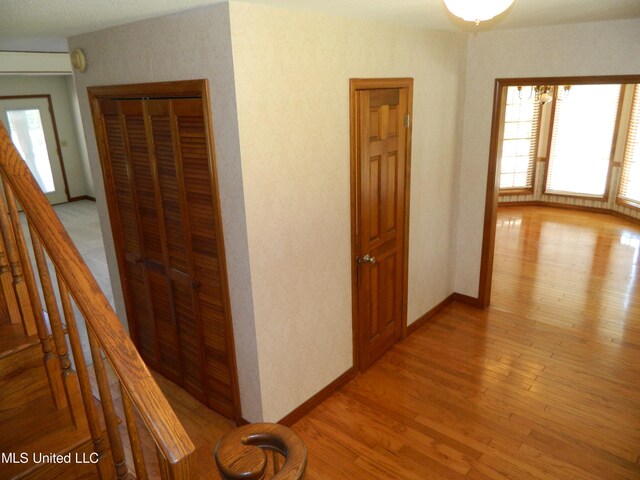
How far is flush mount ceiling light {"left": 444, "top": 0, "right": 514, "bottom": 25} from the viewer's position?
1556mm

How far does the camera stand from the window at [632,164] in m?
7.04

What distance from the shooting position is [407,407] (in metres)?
3.15

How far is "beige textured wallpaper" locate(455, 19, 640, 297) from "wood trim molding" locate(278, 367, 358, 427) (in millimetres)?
1862

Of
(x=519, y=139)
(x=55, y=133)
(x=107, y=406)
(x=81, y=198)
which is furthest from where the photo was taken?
(x=81, y=198)

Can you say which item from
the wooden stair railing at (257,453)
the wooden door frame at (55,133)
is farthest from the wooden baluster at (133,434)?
the wooden door frame at (55,133)

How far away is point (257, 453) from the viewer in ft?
3.22

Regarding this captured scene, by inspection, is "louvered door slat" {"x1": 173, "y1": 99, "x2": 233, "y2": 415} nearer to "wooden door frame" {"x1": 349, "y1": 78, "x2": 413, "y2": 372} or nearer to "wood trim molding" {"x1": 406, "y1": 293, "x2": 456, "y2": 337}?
"wooden door frame" {"x1": 349, "y1": 78, "x2": 413, "y2": 372}

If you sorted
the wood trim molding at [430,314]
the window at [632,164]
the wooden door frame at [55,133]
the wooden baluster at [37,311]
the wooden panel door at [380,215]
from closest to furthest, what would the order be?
the wooden baluster at [37,311] < the wooden panel door at [380,215] < the wood trim molding at [430,314] < the window at [632,164] < the wooden door frame at [55,133]

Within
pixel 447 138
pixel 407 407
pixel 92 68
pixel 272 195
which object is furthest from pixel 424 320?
pixel 92 68

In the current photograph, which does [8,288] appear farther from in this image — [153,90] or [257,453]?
[153,90]

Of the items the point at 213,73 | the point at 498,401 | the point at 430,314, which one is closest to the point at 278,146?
the point at 213,73

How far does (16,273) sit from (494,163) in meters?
3.76

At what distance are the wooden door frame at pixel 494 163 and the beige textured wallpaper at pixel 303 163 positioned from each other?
2.32ft

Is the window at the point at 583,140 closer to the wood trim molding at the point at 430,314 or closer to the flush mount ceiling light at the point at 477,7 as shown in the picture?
the wood trim molding at the point at 430,314
